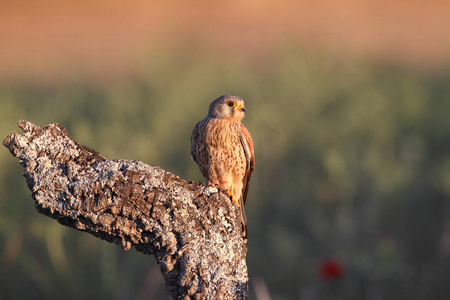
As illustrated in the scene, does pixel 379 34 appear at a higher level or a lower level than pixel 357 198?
higher

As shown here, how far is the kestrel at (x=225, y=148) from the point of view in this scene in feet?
13.1

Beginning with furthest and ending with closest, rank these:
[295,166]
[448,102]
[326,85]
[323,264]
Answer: [448,102] → [326,85] → [295,166] → [323,264]

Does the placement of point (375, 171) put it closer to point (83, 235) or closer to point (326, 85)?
point (326, 85)

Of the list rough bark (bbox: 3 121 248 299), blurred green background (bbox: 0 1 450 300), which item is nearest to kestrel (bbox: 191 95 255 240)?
blurred green background (bbox: 0 1 450 300)

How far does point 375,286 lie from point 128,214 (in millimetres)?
A: 3705

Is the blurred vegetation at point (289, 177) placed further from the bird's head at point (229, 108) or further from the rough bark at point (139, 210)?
the rough bark at point (139, 210)

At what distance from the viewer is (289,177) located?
7301 millimetres

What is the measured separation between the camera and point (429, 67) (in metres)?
13.6

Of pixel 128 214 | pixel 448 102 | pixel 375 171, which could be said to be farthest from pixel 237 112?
pixel 448 102

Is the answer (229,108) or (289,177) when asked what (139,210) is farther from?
(289,177)

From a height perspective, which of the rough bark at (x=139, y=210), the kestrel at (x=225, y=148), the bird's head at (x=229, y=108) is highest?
the bird's head at (x=229, y=108)

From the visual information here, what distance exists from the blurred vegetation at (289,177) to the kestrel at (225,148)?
2.79ft

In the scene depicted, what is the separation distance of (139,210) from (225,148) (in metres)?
1.96

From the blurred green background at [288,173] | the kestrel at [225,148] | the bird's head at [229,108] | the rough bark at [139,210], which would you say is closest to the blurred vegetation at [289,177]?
the blurred green background at [288,173]
